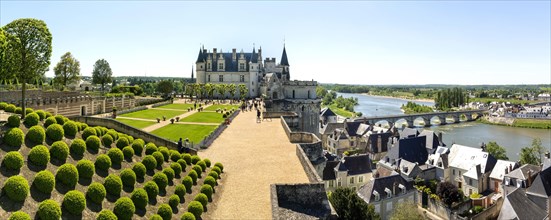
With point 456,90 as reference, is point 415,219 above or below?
below

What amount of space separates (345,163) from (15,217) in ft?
100

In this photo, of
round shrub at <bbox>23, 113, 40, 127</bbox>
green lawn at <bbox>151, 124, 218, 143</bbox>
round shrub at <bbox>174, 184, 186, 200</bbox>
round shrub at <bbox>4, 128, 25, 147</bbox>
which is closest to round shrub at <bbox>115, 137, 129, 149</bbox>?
round shrub at <bbox>23, 113, 40, 127</bbox>

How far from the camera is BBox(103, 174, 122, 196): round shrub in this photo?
11.8m

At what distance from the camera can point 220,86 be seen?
60.9 meters

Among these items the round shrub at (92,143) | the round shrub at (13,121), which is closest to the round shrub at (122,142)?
the round shrub at (92,143)

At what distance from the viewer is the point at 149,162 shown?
15.3m

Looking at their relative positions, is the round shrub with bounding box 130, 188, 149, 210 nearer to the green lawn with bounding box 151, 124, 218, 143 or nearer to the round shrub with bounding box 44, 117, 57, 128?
the round shrub with bounding box 44, 117, 57, 128

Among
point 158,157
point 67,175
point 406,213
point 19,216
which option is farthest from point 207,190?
point 406,213

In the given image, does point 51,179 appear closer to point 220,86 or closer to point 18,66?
point 18,66

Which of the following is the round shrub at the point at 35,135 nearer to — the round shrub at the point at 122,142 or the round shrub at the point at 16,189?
the round shrub at the point at 16,189

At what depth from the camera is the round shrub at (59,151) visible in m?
11.8

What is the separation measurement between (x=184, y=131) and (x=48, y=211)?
61.9 ft

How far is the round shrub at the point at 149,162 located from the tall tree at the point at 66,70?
45775mm

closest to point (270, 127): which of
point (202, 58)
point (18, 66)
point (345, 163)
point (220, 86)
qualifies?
point (345, 163)
